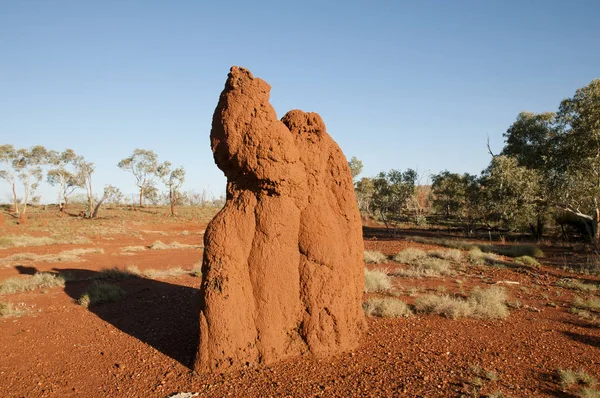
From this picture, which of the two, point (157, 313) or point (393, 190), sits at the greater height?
point (393, 190)

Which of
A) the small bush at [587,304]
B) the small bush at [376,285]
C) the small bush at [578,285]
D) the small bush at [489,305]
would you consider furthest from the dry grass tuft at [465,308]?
the small bush at [578,285]

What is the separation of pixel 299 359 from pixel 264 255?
153cm

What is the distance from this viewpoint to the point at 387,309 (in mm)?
7715

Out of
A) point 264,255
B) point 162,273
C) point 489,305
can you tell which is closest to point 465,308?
point 489,305

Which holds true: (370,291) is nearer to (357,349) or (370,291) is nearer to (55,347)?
(357,349)

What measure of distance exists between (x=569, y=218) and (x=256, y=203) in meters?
26.7

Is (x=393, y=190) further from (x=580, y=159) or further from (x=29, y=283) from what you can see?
(x=29, y=283)

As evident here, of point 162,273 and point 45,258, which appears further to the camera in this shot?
point 45,258

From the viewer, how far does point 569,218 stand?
24859 mm

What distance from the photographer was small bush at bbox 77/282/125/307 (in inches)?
359

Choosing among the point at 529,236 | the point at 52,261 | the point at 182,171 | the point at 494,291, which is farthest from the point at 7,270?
the point at 182,171

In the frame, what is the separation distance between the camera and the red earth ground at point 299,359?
4656 mm

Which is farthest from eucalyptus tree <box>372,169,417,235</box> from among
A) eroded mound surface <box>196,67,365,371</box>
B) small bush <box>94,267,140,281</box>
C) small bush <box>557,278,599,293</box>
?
eroded mound surface <box>196,67,365,371</box>

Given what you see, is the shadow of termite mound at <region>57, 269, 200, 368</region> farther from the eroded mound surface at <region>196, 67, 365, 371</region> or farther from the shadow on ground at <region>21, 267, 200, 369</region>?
the eroded mound surface at <region>196, 67, 365, 371</region>
